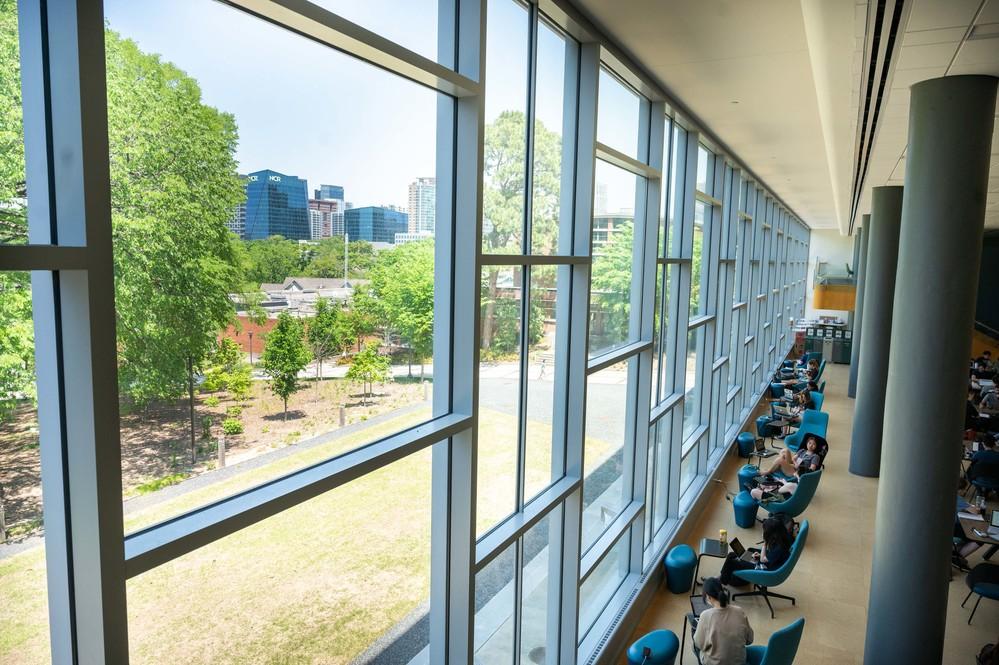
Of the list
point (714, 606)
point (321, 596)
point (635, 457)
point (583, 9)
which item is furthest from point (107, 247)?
point (635, 457)

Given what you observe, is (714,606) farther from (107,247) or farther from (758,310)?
(758,310)

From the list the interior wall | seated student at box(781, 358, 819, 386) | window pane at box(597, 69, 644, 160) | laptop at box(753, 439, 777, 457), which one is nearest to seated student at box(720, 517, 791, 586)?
window pane at box(597, 69, 644, 160)

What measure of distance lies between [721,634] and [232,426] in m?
4.18

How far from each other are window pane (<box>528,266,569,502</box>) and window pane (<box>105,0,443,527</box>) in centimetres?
134

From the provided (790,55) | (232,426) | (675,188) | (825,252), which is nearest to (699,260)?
(675,188)

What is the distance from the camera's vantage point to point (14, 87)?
5.71 feet

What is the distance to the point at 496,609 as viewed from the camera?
4.30 m

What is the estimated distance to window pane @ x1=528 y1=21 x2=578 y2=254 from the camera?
14.2ft

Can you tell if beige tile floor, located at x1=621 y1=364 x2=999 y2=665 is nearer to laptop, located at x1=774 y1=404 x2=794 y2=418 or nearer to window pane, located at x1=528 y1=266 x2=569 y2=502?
window pane, located at x1=528 y1=266 x2=569 y2=502

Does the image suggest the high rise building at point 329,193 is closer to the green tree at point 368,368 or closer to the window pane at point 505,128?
the green tree at point 368,368

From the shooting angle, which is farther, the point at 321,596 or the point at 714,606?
the point at 714,606

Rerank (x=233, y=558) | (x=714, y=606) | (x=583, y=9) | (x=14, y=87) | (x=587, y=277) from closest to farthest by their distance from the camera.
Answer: (x=14, y=87) < (x=233, y=558) < (x=583, y=9) < (x=587, y=277) < (x=714, y=606)

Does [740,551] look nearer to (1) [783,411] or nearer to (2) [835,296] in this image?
(1) [783,411]

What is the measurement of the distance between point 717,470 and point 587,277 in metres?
6.64
